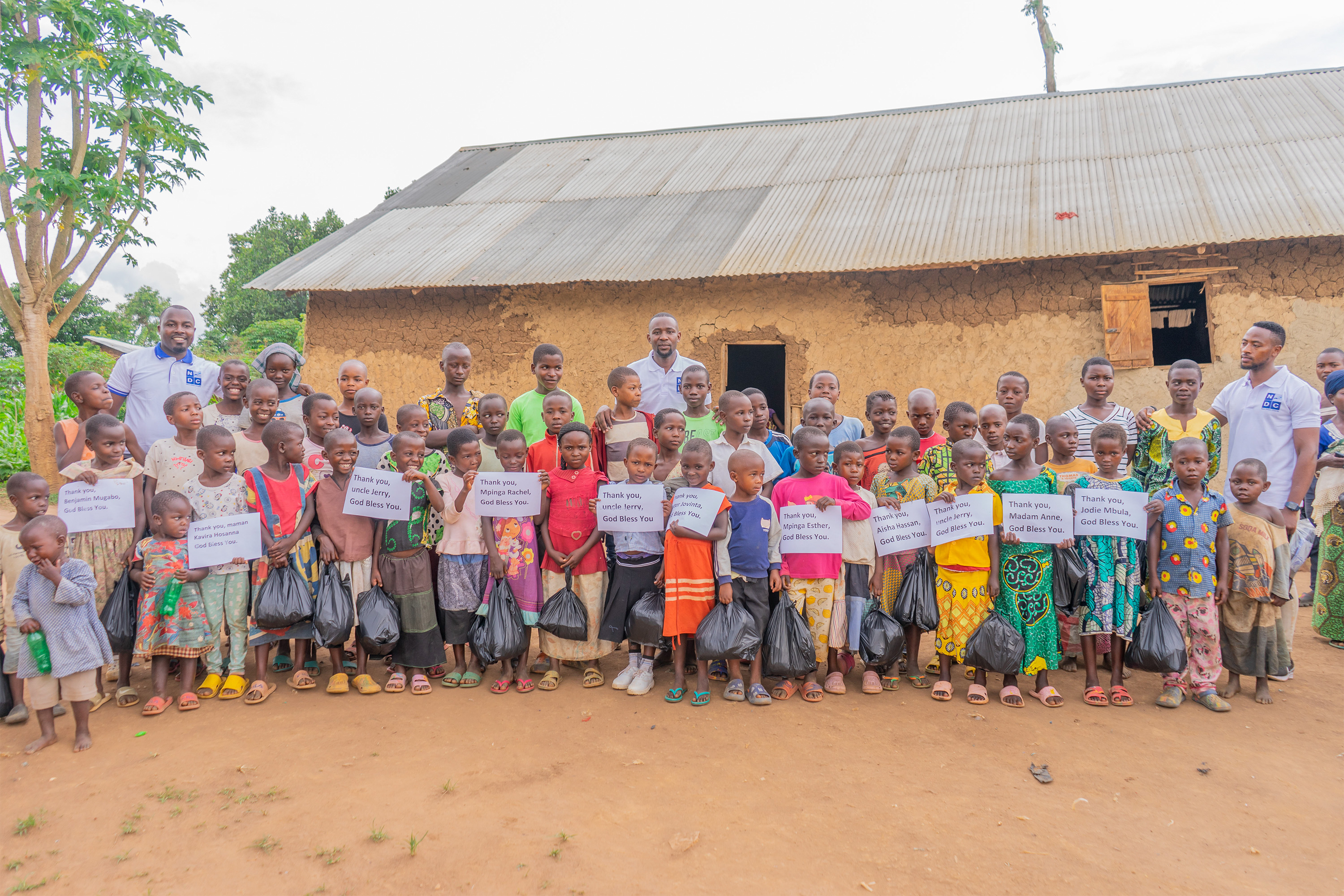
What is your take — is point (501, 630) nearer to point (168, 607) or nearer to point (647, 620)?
point (647, 620)

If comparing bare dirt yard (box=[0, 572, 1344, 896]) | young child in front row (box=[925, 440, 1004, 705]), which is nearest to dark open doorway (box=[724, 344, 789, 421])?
young child in front row (box=[925, 440, 1004, 705])

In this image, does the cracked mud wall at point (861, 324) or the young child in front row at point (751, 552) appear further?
the cracked mud wall at point (861, 324)

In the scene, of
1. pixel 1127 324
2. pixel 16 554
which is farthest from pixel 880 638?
pixel 1127 324

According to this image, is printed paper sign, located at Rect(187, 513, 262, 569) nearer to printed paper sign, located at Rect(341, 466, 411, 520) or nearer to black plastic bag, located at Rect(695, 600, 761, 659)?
printed paper sign, located at Rect(341, 466, 411, 520)

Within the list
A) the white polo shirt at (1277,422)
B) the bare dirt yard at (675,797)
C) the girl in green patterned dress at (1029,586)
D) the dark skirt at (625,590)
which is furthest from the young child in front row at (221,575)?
the white polo shirt at (1277,422)

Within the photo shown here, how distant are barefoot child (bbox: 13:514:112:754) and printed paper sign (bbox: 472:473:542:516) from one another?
1.72 metres

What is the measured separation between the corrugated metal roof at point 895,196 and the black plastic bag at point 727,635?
4769mm

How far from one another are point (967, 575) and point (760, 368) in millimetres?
9108

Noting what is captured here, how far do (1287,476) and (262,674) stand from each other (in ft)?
18.5

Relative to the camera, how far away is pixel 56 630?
3.36 metres

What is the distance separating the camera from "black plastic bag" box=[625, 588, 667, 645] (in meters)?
3.90

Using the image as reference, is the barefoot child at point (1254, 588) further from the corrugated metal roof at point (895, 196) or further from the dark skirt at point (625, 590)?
the corrugated metal roof at point (895, 196)

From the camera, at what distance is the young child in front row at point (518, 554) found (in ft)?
13.3

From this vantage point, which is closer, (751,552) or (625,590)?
(751,552)
